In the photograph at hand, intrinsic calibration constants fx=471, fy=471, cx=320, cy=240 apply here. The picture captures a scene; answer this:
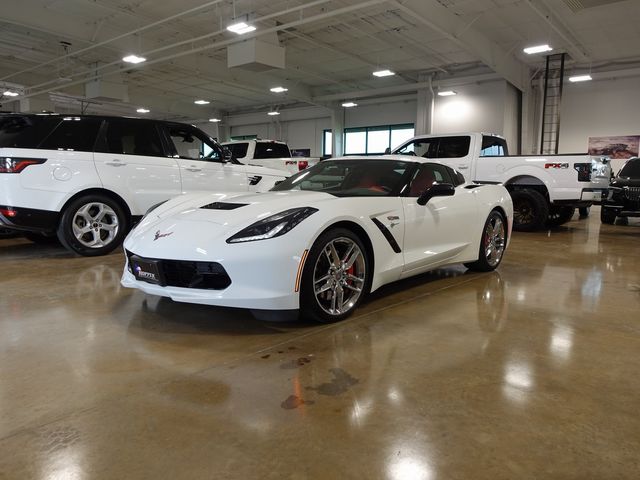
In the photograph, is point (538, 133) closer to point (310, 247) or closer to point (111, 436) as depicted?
point (310, 247)

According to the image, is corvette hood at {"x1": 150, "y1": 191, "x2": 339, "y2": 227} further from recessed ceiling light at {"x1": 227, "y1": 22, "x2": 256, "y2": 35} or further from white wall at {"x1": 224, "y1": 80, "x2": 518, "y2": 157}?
white wall at {"x1": 224, "y1": 80, "x2": 518, "y2": 157}

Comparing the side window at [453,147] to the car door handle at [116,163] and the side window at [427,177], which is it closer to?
the side window at [427,177]

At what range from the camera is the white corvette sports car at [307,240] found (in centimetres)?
286

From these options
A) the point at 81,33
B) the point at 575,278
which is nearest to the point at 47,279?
the point at 575,278

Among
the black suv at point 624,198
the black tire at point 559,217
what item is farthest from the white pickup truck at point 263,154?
the black suv at point 624,198

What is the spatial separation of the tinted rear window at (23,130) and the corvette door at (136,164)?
58cm

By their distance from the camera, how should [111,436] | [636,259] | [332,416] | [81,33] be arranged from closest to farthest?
[111,436]
[332,416]
[636,259]
[81,33]

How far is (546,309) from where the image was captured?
3.69 m

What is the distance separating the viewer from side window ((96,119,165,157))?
18.7 feet

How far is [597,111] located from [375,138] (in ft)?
27.5

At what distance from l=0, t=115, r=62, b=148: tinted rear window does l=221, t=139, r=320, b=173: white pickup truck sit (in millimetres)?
5454

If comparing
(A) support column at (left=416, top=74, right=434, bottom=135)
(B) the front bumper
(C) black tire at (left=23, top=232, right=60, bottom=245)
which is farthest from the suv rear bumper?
(A) support column at (left=416, top=74, right=434, bottom=135)

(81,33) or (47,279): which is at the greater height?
(81,33)

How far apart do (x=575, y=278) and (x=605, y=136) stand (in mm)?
13012
